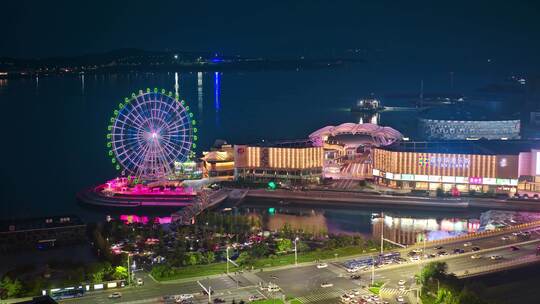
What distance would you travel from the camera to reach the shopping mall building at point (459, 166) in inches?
712

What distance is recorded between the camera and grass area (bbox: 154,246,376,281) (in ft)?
36.8

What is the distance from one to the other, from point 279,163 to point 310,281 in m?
9.57

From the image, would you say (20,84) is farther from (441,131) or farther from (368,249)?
(368,249)

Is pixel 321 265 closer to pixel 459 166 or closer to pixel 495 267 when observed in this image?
pixel 495 267

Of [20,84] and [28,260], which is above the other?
[20,84]

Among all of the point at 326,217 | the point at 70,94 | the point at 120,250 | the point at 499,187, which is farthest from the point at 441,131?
the point at 70,94

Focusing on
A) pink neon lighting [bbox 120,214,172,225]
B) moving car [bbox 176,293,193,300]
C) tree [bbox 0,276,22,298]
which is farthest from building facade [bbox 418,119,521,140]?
tree [bbox 0,276,22,298]

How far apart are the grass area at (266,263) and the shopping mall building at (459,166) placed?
269 inches

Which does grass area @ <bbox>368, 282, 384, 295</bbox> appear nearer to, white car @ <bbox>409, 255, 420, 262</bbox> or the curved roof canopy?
white car @ <bbox>409, 255, 420, 262</bbox>

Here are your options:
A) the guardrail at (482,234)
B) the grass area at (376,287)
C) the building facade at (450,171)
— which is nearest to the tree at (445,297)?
the grass area at (376,287)

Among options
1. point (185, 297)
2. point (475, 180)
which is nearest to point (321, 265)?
point (185, 297)

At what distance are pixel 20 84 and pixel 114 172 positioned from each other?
4282 centimetres

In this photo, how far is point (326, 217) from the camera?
17.5 m

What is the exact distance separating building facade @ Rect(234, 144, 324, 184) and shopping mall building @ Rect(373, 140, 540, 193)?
1.87m
